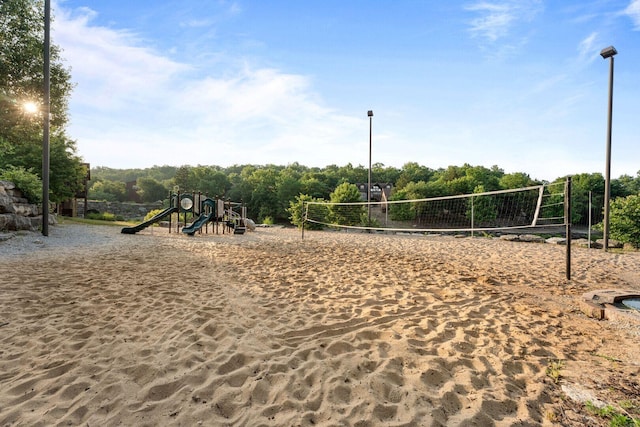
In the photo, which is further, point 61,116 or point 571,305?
point 61,116

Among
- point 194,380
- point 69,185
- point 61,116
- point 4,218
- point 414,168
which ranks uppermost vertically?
point 414,168

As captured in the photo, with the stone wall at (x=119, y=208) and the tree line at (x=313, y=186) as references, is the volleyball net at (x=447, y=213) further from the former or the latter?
the stone wall at (x=119, y=208)

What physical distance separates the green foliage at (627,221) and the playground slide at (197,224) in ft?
57.6

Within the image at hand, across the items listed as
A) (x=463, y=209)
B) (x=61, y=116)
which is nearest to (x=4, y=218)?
(x=61, y=116)

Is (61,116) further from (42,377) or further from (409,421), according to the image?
(409,421)

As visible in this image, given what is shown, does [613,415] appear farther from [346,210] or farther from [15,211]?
[346,210]

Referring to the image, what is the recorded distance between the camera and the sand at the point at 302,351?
6.45ft

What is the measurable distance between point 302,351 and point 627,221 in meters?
14.9

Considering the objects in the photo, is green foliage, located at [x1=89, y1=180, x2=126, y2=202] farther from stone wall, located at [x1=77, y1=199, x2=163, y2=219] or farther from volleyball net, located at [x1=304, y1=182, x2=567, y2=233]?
volleyball net, located at [x1=304, y1=182, x2=567, y2=233]

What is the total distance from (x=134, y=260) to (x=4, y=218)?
5.96m

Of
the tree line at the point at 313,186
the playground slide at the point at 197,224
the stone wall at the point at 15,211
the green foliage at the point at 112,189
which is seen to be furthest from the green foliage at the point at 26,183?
the green foliage at the point at 112,189

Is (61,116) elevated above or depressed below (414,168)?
below

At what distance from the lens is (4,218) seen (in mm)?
9219

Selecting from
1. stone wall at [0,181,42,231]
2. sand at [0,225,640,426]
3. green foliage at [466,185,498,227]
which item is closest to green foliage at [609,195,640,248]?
sand at [0,225,640,426]
